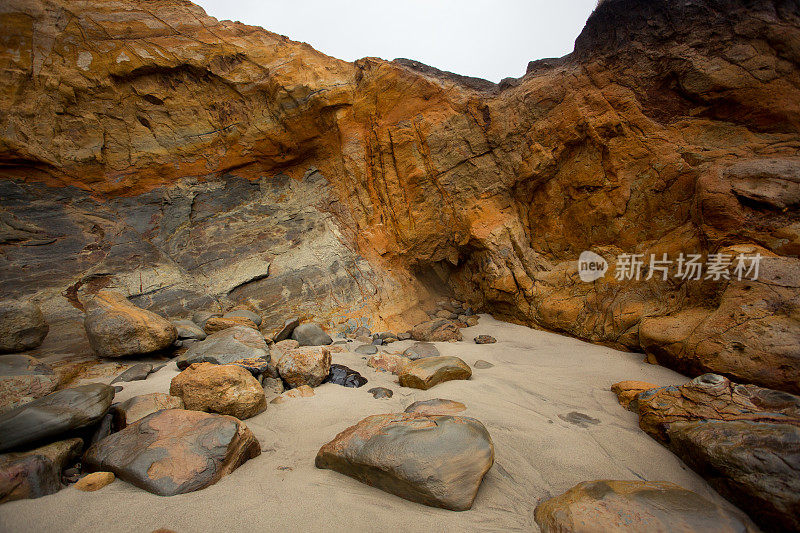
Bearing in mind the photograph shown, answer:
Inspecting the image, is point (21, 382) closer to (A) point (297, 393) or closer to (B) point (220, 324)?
(B) point (220, 324)

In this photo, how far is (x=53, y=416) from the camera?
1.94 m

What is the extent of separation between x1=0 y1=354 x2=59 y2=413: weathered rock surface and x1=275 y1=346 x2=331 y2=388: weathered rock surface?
1.84m

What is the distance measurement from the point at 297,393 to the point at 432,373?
1.30 m

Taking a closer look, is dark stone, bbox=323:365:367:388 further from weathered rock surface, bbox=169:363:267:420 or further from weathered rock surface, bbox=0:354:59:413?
weathered rock surface, bbox=0:354:59:413

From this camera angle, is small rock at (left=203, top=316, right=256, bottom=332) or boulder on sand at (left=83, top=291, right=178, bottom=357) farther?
small rock at (left=203, top=316, right=256, bottom=332)

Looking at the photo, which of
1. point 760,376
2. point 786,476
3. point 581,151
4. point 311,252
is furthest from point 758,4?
point 311,252

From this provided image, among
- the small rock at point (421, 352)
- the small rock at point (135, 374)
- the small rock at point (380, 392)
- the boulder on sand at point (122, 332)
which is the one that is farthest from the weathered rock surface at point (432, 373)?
the boulder on sand at point (122, 332)

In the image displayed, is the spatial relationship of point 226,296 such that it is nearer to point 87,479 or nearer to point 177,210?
point 177,210

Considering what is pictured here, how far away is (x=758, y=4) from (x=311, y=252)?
7674 millimetres

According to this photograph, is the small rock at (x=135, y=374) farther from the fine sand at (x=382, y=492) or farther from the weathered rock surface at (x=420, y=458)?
the weathered rock surface at (x=420, y=458)

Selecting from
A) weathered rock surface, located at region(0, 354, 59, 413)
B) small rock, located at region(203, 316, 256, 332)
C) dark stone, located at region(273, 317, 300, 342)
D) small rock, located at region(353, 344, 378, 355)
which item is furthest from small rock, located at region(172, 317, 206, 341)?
small rock, located at region(353, 344, 378, 355)

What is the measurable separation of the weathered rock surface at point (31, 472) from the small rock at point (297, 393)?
135 centimetres

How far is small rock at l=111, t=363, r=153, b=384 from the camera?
328cm

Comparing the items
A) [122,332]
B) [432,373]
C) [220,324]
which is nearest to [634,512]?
[432,373]
